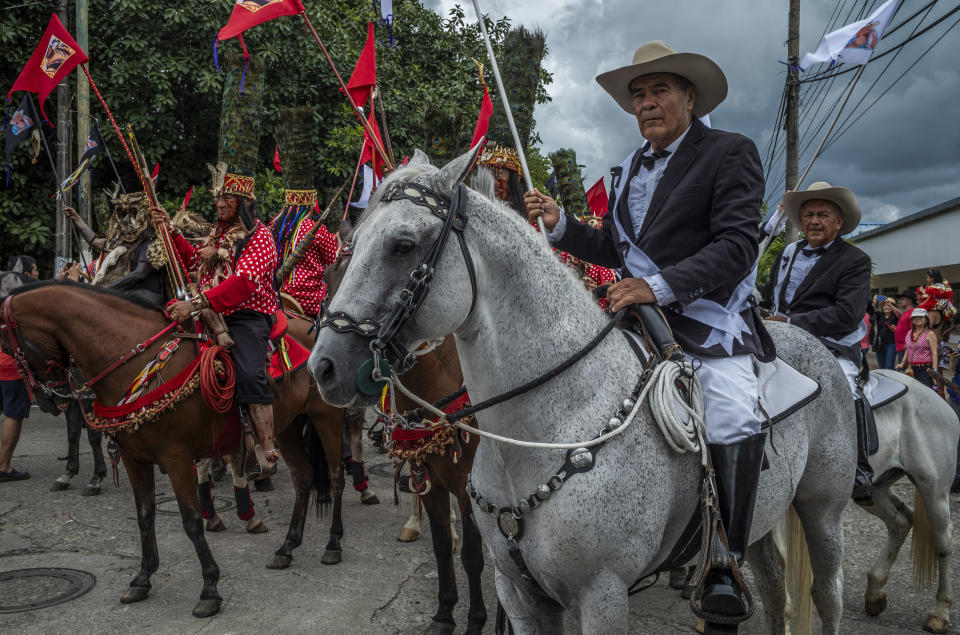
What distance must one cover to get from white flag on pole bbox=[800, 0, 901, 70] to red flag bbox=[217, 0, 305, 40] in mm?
3641

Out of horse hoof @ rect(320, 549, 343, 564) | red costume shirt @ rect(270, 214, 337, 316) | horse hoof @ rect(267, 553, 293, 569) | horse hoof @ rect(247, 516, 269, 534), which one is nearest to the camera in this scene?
horse hoof @ rect(267, 553, 293, 569)

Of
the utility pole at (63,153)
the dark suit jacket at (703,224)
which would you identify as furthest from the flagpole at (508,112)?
the utility pole at (63,153)

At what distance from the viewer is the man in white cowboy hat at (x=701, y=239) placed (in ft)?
7.61

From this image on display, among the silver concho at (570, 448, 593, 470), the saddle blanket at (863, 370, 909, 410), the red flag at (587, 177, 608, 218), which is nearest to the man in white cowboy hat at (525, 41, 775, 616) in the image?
the silver concho at (570, 448, 593, 470)

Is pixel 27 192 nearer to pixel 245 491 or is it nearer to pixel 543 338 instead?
pixel 245 491

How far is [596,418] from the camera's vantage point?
2156mm

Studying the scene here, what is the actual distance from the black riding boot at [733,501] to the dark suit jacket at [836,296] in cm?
213

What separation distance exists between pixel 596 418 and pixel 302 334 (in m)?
4.24

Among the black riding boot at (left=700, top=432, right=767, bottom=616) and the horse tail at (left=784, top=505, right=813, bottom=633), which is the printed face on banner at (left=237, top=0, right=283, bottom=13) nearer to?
the black riding boot at (left=700, top=432, right=767, bottom=616)

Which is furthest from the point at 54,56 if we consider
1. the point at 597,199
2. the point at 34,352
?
the point at 597,199

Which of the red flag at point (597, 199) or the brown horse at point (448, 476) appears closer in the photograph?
the brown horse at point (448, 476)

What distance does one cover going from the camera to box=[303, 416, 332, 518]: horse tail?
5797mm

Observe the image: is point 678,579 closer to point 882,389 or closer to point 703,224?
point 882,389

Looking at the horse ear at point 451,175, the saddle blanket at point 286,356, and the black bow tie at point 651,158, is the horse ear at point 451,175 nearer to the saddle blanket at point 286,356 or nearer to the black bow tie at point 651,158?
the black bow tie at point 651,158
